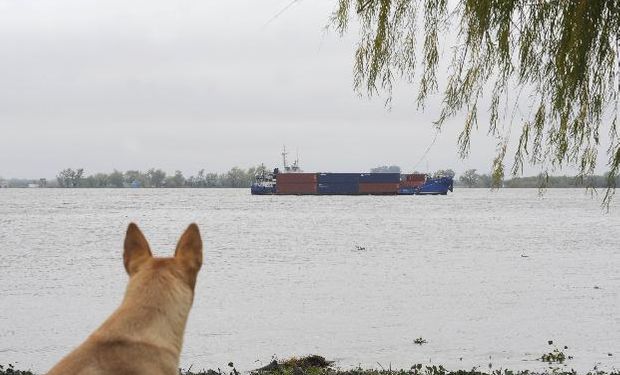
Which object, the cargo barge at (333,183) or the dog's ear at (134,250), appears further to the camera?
the cargo barge at (333,183)

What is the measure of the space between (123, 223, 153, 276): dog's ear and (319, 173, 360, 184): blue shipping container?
147m

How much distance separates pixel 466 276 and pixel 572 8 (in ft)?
80.6

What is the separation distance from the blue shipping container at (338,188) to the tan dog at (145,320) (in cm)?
14782

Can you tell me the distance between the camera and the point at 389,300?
2261cm

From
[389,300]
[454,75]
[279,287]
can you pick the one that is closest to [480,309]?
[389,300]

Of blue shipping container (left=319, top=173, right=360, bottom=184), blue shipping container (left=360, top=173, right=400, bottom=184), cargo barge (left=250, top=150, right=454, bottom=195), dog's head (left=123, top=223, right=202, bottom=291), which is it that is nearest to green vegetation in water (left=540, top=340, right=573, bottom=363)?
dog's head (left=123, top=223, right=202, bottom=291)

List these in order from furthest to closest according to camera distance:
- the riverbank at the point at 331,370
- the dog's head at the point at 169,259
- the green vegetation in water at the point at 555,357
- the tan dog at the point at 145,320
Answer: the green vegetation in water at the point at 555,357, the riverbank at the point at 331,370, the dog's head at the point at 169,259, the tan dog at the point at 145,320

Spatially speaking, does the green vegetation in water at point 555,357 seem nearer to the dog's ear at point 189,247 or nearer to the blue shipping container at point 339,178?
the dog's ear at point 189,247

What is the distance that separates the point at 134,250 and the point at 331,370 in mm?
6815

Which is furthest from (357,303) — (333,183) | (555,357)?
(333,183)

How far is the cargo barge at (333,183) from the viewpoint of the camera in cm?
14988

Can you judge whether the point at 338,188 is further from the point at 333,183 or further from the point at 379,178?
the point at 379,178

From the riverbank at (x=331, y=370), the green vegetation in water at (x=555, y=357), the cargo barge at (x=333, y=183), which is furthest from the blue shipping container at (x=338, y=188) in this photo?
the riverbank at (x=331, y=370)

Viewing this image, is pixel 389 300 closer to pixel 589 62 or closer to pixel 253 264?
pixel 253 264
